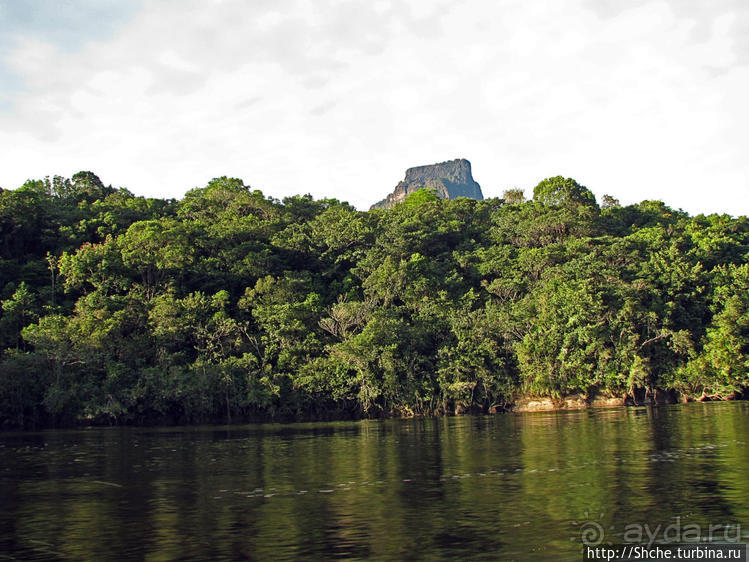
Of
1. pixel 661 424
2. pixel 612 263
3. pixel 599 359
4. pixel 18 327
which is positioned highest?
pixel 612 263

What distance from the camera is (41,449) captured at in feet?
99.1

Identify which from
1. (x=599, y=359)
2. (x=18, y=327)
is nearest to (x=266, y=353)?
(x=18, y=327)

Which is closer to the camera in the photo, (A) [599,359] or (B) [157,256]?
(A) [599,359]

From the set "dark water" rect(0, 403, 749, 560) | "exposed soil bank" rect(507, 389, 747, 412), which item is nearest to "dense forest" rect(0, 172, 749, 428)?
"exposed soil bank" rect(507, 389, 747, 412)

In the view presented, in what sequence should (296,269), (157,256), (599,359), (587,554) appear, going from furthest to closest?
(296,269)
(157,256)
(599,359)
(587,554)

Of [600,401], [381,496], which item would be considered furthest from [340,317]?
[381,496]

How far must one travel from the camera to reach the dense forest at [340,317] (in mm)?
46500

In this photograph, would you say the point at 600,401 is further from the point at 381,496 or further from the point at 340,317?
the point at 381,496

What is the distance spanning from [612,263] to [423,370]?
1861 cm

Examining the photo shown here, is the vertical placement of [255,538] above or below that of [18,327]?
below

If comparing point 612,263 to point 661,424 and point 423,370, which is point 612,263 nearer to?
point 423,370

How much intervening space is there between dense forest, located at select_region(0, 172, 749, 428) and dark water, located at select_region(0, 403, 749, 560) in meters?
18.4

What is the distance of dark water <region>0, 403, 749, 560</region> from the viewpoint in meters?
10.9

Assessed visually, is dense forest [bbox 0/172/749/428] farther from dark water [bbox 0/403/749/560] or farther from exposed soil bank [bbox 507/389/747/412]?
dark water [bbox 0/403/749/560]
